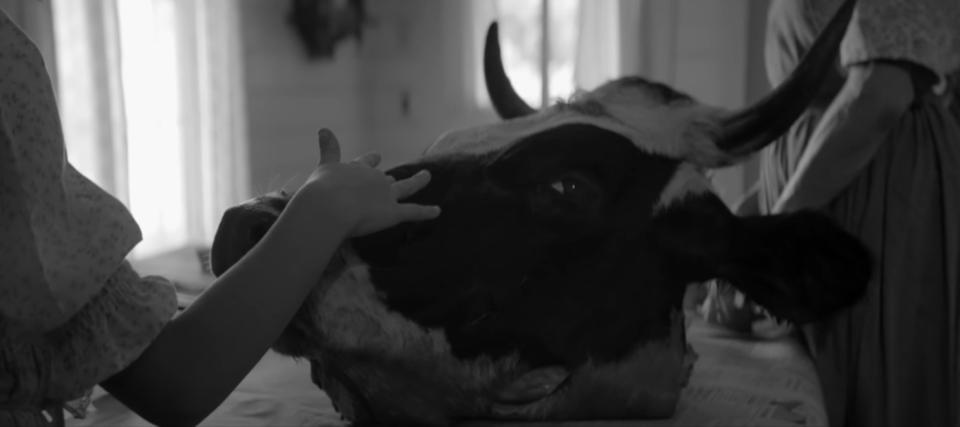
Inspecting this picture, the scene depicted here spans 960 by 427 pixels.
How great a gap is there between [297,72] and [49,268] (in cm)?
352

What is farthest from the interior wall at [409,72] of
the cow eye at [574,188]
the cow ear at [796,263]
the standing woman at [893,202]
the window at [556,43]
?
the cow eye at [574,188]

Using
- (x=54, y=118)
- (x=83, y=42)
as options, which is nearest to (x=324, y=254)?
(x=54, y=118)

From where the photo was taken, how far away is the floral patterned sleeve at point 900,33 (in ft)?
3.41

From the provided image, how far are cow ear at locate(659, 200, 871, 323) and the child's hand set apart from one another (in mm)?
253

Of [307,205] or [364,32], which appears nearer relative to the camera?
[307,205]

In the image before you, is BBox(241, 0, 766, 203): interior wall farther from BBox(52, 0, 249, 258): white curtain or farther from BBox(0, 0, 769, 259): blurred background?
BBox(52, 0, 249, 258): white curtain

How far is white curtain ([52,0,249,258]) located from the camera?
8.31ft

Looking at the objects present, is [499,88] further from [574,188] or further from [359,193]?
[359,193]

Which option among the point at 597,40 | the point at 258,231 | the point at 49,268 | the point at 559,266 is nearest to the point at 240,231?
the point at 258,231

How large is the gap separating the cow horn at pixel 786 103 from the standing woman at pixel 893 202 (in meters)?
0.25

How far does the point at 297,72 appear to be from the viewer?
399cm

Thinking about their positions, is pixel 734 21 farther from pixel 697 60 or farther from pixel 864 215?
pixel 864 215

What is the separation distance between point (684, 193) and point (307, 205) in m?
0.37

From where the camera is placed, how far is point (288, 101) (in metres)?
3.91
